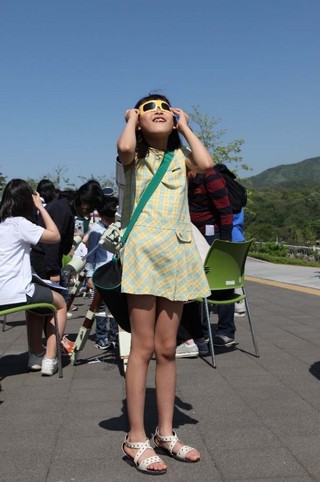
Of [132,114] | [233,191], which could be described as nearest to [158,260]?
[132,114]

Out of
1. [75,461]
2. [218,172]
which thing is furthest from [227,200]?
[75,461]

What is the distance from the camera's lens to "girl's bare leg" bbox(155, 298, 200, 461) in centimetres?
294

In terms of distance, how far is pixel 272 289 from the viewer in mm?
11242

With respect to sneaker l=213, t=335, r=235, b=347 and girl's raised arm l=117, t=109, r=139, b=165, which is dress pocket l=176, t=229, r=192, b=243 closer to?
girl's raised arm l=117, t=109, r=139, b=165

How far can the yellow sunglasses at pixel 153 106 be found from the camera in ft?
9.78

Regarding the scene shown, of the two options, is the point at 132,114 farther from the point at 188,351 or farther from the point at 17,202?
the point at 188,351

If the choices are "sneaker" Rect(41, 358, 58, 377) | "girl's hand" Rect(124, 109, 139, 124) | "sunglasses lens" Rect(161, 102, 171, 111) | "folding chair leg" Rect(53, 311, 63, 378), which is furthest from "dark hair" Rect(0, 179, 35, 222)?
"sunglasses lens" Rect(161, 102, 171, 111)

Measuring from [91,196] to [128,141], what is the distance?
282 cm

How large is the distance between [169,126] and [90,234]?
3037 millimetres

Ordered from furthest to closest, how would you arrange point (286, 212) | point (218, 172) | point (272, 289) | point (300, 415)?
point (286, 212) < point (272, 289) < point (218, 172) < point (300, 415)

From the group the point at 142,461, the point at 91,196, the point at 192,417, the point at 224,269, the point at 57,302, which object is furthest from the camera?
the point at 91,196

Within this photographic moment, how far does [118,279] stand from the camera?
3189 millimetres

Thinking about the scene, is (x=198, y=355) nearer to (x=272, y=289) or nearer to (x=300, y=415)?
(x=300, y=415)

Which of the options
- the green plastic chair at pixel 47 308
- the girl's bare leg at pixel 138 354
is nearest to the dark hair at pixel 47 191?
the green plastic chair at pixel 47 308
